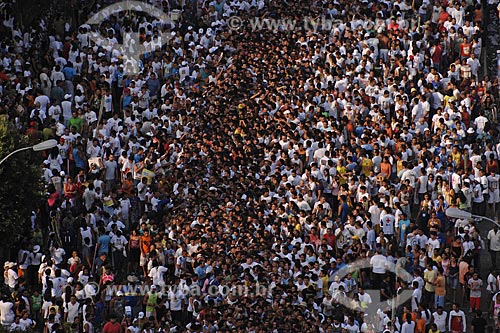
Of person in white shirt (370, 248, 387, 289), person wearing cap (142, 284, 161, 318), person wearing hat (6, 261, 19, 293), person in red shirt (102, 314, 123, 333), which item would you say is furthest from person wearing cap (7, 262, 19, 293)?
person in white shirt (370, 248, 387, 289)

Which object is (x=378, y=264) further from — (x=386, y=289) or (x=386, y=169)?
(x=386, y=169)

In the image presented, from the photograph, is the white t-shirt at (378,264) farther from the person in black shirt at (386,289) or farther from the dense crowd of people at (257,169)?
the person in black shirt at (386,289)

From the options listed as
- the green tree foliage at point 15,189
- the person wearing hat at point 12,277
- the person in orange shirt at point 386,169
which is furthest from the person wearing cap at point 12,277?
the person in orange shirt at point 386,169

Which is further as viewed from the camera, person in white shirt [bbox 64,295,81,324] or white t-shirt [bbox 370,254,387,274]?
white t-shirt [bbox 370,254,387,274]

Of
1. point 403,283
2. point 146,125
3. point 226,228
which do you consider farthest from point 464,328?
point 146,125

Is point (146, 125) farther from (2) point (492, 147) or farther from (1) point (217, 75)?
(2) point (492, 147)

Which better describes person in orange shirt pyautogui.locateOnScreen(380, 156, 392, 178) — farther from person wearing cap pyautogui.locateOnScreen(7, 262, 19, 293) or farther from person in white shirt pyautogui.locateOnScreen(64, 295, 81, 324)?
person wearing cap pyautogui.locateOnScreen(7, 262, 19, 293)

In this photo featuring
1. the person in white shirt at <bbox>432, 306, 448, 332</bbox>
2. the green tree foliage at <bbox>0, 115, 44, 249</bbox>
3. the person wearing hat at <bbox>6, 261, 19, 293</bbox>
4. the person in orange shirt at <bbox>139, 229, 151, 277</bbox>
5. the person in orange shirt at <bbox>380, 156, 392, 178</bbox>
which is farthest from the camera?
the person in orange shirt at <bbox>380, 156, 392, 178</bbox>
